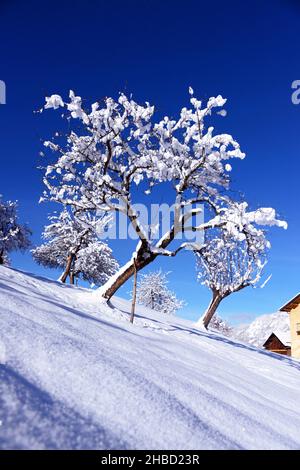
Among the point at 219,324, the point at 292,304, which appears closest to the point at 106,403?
the point at 292,304

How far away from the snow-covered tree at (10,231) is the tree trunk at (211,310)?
69.4 ft

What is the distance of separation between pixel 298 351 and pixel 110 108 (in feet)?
103

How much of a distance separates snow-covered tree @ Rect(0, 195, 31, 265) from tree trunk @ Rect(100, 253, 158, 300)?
23366 mm

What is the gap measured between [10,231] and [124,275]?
79.9 feet

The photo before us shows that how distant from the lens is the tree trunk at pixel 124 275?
1030cm

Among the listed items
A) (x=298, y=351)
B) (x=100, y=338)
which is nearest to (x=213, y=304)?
(x=100, y=338)

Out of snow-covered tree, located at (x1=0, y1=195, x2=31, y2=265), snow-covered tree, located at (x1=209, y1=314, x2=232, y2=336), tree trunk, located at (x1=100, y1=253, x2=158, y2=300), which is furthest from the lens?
snow-covered tree, located at (x1=209, y1=314, x2=232, y2=336)

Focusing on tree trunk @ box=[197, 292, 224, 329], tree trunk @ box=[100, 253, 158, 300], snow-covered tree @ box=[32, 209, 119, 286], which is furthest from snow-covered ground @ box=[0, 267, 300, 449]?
snow-covered tree @ box=[32, 209, 119, 286]

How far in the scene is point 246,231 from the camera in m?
10.3

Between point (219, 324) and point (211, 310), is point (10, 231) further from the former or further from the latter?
point (219, 324)

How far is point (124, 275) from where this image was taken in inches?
414

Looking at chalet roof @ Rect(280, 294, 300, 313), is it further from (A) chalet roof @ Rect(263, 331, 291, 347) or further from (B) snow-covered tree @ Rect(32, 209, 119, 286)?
(B) snow-covered tree @ Rect(32, 209, 119, 286)

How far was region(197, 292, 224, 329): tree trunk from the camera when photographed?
16.6m

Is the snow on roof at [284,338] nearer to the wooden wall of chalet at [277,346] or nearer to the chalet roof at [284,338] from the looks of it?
the chalet roof at [284,338]
